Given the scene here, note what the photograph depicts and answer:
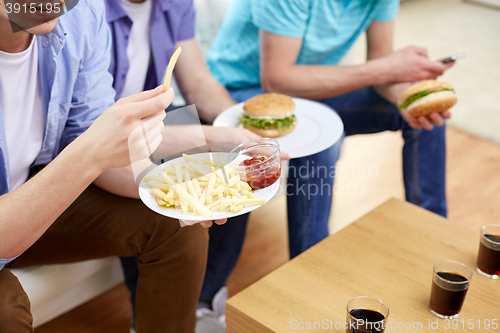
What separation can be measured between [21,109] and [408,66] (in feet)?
A: 4.63

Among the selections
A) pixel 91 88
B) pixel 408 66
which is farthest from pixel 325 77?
pixel 91 88

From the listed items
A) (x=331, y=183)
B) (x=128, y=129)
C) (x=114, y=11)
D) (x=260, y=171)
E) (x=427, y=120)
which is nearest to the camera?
(x=128, y=129)

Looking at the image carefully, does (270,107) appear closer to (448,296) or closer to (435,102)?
(435,102)

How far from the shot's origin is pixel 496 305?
109 cm

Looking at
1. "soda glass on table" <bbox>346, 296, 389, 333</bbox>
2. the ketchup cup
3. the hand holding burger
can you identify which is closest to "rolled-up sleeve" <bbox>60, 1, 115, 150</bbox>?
the ketchup cup

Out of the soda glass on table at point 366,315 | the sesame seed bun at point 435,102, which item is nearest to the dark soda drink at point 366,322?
the soda glass on table at point 366,315

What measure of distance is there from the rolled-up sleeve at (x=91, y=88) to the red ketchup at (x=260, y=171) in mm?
483

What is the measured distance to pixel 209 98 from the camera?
1.87 meters

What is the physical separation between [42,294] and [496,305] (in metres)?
1.18

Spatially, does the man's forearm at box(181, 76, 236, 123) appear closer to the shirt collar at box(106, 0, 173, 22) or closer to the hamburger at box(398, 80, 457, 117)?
the shirt collar at box(106, 0, 173, 22)

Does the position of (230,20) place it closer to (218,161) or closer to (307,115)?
(307,115)

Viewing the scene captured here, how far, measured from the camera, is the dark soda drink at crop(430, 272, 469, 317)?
1.03 metres

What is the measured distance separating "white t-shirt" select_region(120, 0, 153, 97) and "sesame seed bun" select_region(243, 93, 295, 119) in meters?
0.40

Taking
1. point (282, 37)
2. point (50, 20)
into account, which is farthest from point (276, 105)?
point (50, 20)
